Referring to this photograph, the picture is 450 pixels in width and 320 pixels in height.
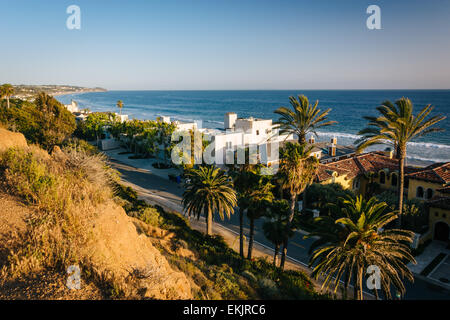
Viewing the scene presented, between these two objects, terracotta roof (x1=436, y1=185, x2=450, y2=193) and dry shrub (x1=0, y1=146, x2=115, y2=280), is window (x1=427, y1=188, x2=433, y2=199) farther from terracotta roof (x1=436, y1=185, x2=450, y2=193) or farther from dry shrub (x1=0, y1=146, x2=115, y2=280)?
dry shrub (x1=0, y1=146, x2=115, y2=280)

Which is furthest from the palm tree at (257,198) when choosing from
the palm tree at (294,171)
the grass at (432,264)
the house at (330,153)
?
the house at (330,153)

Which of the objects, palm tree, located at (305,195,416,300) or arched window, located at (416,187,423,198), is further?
arched window, located at (416,187,423,198)

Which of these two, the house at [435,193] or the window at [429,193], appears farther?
the window at [429,193]

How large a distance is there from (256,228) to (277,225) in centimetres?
863

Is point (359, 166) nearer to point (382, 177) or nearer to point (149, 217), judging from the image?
point (382, 177)

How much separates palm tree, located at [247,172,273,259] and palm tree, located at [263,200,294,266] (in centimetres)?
59

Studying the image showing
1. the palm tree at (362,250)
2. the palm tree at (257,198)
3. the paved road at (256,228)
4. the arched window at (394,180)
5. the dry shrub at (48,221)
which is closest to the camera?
the dry shrub at (48,221)

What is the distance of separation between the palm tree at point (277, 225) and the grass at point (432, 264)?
32.9 feet

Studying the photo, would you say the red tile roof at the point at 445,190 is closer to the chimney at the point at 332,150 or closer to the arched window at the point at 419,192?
the arched window at the point at 419,192

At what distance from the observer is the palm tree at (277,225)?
61.7ft

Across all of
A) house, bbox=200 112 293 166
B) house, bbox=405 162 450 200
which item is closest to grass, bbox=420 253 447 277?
house, bbox=405 162 450 200

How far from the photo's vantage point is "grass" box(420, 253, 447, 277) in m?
20.2

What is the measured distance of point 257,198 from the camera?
66.8 feet
